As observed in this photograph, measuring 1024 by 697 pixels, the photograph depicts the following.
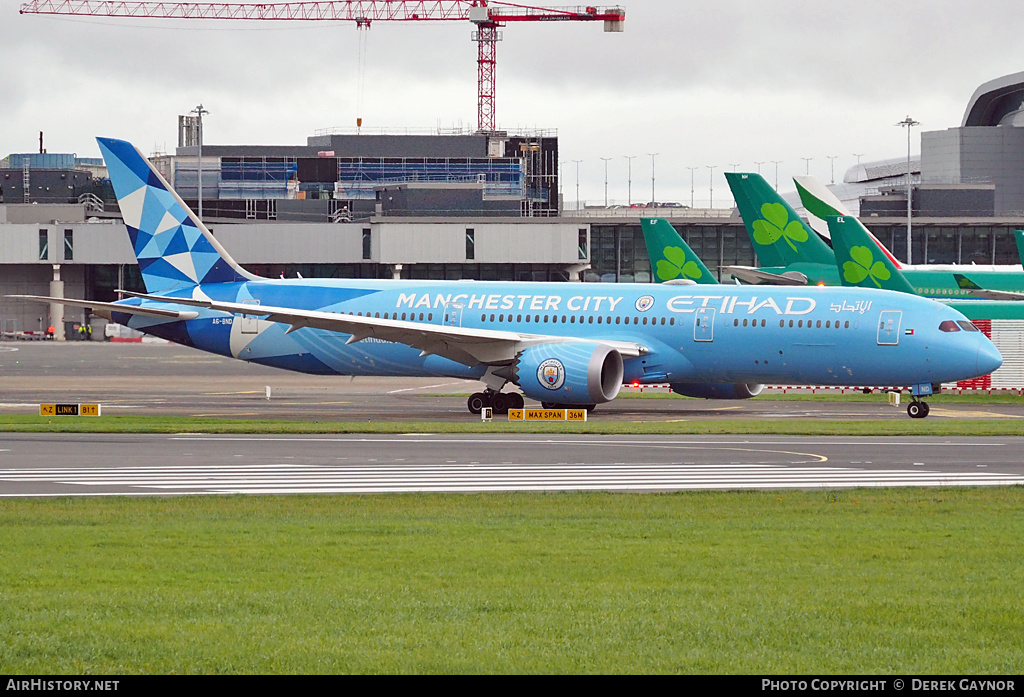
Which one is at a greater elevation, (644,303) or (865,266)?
(865,266)

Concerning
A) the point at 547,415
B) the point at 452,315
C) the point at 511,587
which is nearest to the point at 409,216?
the point at 452,315

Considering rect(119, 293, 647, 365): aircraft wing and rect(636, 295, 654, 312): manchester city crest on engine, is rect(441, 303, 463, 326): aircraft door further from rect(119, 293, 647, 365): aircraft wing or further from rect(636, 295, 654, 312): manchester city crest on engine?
rect(636, 295, 654, 312): manchester city crest on engine

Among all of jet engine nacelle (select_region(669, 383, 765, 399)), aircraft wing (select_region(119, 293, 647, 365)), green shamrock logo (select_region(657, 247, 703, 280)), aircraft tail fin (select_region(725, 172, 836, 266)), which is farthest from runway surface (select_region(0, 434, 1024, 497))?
aircraft tail fin (select_region(725, 172, 836, 266))

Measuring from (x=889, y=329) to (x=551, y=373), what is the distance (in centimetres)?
920

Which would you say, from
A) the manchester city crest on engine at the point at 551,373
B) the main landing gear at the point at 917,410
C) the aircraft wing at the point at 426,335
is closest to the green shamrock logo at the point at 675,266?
the aircraft wing at the point at 426,335

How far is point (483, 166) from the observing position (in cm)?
12700

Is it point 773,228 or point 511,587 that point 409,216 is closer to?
point 773,228

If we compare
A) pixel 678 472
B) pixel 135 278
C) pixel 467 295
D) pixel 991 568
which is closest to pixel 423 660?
pixel 991 568

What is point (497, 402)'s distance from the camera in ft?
133

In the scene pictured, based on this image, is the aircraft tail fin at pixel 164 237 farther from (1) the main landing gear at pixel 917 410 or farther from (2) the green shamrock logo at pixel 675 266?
(1) the main landing gear at pixel 917 410

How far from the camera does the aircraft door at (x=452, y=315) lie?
136 ft

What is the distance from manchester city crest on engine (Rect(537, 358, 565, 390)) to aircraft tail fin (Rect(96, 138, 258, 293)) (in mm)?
11463

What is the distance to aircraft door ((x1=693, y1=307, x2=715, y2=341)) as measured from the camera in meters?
38.8

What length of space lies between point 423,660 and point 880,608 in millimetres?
4010
